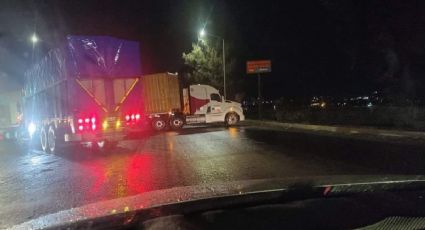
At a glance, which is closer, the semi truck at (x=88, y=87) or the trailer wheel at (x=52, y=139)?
the semi truck at (x=88, y=87)

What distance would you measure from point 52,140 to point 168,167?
808cm

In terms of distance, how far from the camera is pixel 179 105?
33.5m

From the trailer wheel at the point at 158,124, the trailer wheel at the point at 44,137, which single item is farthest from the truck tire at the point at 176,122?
the trailer wheel at the point at 44,137

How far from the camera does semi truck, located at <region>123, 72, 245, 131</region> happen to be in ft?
107

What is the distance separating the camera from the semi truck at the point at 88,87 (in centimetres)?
1752

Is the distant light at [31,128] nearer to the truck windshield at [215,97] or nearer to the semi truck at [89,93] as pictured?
the semi truck at [89,93]

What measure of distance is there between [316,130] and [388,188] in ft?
73.6

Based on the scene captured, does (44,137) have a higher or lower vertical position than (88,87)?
lower

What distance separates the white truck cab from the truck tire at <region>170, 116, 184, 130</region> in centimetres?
187

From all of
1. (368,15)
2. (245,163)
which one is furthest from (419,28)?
(245,163)

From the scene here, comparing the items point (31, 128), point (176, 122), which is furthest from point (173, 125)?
point (31, 128)

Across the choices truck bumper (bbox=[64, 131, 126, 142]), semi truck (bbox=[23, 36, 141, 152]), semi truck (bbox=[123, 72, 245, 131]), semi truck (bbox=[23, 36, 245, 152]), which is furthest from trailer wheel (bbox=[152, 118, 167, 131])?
truck bumper (bbox=[64, 131, 126, 142])

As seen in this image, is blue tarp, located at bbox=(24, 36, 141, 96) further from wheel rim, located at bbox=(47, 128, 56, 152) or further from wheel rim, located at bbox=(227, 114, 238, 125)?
wheel rim, located at bbox=(227, 114, 238, 125)

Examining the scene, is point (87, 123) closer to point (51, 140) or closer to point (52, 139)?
point (52, 139)
